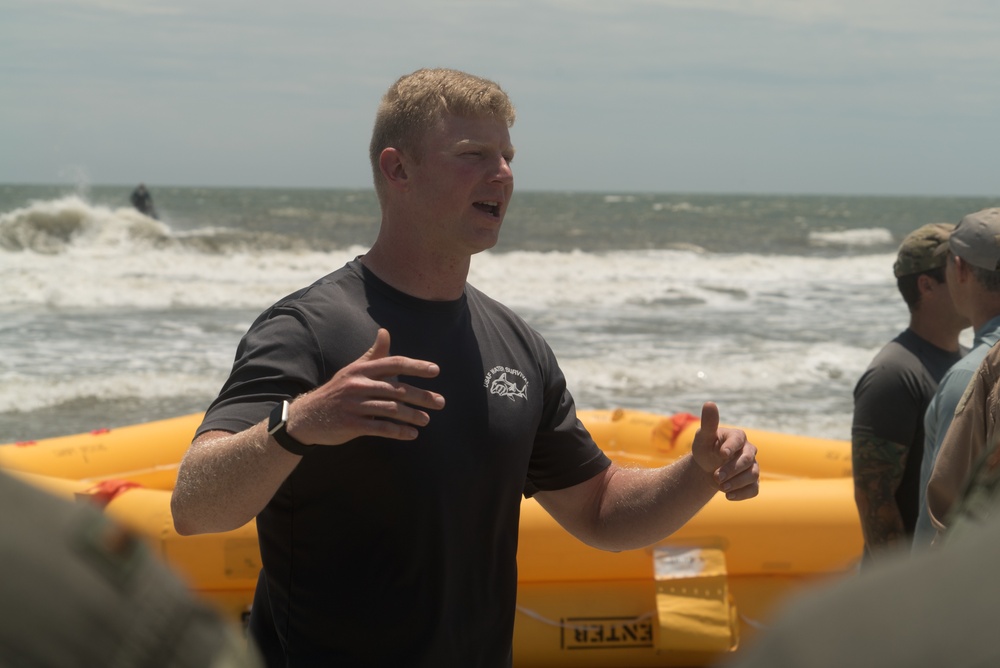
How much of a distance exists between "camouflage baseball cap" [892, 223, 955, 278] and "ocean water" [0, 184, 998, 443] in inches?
195

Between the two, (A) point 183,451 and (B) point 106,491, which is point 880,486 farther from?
(A) point 183,451

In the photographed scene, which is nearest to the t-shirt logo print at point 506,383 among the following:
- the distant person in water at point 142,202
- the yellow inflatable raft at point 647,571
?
the yellow inflatable raft at point 647,571

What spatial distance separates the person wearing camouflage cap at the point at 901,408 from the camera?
331 centimetres

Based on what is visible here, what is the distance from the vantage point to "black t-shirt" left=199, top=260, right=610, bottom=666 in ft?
6.45

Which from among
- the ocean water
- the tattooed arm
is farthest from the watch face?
the ocean water

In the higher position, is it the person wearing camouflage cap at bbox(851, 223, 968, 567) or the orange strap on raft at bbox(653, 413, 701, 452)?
the person wearing camouflage cap at bbox(851, 223, 968, 567)

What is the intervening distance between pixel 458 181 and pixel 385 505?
0.68 m

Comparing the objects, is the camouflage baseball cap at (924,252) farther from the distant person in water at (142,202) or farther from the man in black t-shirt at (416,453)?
the distant person in water at (142,202)

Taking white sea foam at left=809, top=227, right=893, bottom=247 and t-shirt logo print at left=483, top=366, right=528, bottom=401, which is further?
white sea foam at left=809, top=227, right=893, bottom=247

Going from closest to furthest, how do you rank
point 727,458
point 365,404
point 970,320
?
1. point 365,404
2. point 727,458
3. point 970,320

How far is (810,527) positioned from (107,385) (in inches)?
295

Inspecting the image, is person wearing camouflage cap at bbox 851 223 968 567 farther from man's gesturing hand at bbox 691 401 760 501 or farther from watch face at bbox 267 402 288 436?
watch face at bbox 267 402 288 436

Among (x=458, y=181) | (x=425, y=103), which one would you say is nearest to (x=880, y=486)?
(x=458, y=181)

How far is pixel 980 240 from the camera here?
2.96 metres
